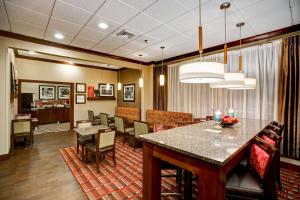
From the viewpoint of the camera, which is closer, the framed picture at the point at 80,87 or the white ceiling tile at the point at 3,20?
the white ceiling tile at the point at 3,20

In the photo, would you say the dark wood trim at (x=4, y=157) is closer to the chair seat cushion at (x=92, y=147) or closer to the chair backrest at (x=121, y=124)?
the chair seat cushion at (x=92, y=147)

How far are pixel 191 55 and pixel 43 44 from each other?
4.14 metres

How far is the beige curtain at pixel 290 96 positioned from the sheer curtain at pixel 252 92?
161 millimetres

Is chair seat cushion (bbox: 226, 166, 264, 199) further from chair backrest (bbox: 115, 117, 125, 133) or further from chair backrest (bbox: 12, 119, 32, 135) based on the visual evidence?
chair backrest (bbox: 12, 119, 32, 135)

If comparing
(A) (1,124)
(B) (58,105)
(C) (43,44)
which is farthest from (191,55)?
(B) (58,105)

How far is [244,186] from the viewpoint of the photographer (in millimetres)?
1386

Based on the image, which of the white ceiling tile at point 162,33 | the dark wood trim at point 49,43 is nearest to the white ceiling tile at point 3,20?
the dark wood trim at point 49,43

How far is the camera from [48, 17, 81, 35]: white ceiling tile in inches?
114

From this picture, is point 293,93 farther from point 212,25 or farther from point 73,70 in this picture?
point 73,70

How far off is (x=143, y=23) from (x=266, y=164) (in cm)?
287

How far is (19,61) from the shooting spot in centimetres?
555

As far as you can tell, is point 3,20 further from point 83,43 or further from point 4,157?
point 4,157

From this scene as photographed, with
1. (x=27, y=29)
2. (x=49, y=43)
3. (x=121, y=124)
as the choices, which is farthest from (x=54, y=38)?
(x=121, y=124)

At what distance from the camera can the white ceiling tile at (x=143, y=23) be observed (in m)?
2.71
